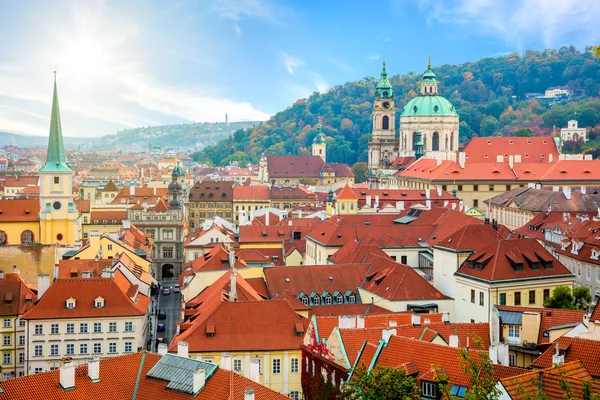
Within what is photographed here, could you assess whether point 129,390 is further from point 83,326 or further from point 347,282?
point 347,282

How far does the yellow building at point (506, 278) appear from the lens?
2124 inches

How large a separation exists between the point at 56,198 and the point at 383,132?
325 feet

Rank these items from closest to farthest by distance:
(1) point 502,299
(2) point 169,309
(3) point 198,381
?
(3) point 198,381, (1) point 502,299, (2) point 169,309

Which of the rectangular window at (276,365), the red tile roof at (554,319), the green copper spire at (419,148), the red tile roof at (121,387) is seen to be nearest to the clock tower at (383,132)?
the green copper spire at (419,148)

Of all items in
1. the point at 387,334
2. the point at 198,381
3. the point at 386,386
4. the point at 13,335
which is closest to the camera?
the point at 386,386

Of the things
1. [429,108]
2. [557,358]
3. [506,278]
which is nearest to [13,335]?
[506,278]

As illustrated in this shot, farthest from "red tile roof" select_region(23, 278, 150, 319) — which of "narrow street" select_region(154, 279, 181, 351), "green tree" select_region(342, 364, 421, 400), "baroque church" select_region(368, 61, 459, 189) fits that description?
"baroque church" select_region(368, 61, 459, 189)

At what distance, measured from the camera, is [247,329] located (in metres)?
45.7

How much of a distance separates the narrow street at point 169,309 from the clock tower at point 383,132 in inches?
3521

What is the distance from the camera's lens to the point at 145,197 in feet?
418

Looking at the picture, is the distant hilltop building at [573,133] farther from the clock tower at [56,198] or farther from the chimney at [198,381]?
the chimney at [198,381]

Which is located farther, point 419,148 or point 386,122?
point 386,122

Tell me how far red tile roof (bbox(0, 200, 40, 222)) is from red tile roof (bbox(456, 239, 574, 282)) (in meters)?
47.0

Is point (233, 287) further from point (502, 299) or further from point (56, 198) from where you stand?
point (56, 198)
